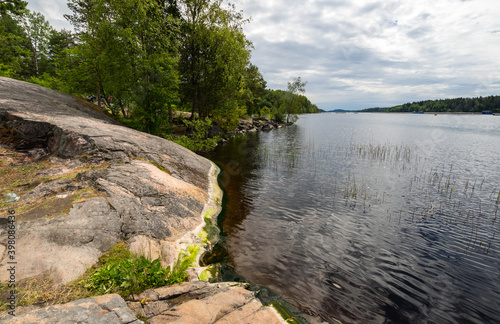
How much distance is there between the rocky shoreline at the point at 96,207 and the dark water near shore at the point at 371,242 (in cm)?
195

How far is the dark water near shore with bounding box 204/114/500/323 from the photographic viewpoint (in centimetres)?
708

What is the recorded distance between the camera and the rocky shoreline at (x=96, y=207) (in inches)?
196

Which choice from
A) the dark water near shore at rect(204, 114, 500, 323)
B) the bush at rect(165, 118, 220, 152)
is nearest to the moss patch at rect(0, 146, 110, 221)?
the dark water near shore at rect(204, 114, 500, 323)

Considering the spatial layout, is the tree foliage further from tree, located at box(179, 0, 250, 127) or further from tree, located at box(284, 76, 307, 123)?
tree, located at box(284, 76, 307, 123)

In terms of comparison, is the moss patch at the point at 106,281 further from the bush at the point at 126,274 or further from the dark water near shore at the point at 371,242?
the dark water near shore at the point at 371,242

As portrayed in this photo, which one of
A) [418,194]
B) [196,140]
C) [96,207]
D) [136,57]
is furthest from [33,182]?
[418,194]

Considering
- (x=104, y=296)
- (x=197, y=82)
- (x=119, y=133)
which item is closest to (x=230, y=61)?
(x=197, y=82)

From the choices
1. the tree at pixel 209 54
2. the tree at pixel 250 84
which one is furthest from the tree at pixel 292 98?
the tree at pixel 209 54

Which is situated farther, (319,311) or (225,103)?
(225,103)

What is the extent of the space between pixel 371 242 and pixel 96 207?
1132cm

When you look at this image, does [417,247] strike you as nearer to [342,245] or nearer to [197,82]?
[342,245]

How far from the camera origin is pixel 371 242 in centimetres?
1036

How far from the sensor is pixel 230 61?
98.6 ft

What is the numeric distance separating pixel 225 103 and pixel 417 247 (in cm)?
2924
